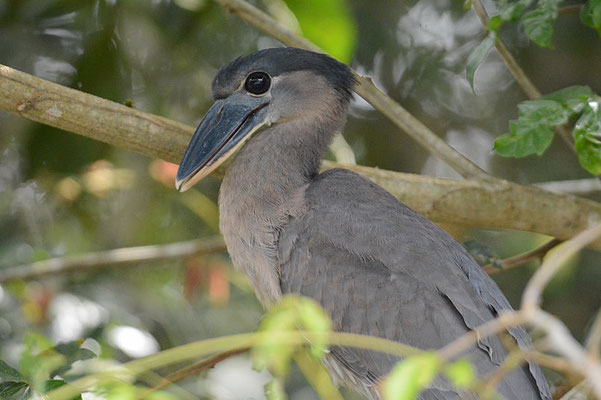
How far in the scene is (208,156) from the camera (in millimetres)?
2455

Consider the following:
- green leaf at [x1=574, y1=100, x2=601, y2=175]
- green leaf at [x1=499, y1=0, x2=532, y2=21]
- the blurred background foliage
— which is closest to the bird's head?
the blurred background foliage

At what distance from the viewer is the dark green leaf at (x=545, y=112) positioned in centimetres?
213

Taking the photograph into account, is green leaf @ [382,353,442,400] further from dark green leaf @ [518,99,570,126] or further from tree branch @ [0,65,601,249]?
tree branch @ [0,65,601,249]

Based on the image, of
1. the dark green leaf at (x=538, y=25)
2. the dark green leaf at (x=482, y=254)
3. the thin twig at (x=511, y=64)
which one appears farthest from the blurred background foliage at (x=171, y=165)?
the dark green leaf at (x=538, y=25)

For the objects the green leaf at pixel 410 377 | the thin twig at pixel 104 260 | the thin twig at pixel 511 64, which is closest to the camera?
the green leaf at pixel 410 377

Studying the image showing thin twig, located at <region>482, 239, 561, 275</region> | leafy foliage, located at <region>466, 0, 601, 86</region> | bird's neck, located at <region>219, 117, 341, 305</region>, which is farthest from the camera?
thin twig, located at <region>482, 239, 561, 275</region>

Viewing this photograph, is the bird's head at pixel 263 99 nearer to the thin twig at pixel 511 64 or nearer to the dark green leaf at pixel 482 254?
the thin twig at pixel 511 64

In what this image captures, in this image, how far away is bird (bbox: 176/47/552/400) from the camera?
2.23 m

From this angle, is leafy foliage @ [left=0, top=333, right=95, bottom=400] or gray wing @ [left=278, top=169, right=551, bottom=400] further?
gray wing @ [left=278, top=169, right=551, bottom=400]

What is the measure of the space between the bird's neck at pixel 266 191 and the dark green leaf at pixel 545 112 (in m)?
0.72

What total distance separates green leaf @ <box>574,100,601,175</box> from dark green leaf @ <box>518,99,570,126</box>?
46 mm

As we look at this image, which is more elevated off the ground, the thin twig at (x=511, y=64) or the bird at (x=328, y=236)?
the thin twig at (x=511, y=64)

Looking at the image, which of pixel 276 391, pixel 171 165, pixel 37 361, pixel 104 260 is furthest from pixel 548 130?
pixel 104 260

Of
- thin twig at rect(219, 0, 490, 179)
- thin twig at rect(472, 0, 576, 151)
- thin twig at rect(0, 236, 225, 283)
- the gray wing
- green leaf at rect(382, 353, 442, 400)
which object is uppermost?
green leaf at rect(382, 353, 442, 400)
